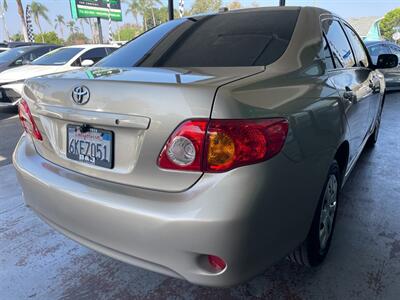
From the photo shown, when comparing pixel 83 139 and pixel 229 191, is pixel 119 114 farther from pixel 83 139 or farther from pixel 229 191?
pixel 229 191

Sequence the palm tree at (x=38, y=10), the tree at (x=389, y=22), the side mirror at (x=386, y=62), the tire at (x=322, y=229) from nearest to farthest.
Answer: the tire at (x=322, y=229)
the side mirror at (x=386, y=62)
the tree at (x=389, y=22)
the palm tree at (x=38, y=10)

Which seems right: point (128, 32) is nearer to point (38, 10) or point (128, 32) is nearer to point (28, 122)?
point (38, 10)

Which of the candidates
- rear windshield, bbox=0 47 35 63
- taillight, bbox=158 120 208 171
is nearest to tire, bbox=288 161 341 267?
taillight, bbox=158 120 208 171

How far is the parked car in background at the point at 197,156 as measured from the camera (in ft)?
4.90

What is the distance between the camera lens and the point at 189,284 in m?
2.22

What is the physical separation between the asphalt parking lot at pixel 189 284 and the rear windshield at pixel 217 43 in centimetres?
127

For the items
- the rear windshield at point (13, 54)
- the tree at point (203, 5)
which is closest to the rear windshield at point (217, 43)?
the rear windshield at point (13, 54)

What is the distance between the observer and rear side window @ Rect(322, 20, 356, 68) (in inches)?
101

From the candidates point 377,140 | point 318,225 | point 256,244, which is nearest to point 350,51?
point 318,225

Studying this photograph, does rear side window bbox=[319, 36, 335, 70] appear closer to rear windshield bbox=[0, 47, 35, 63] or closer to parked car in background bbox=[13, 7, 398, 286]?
parked car in background bbox=[13, 7, 398, 286]

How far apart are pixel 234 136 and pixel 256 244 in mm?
467

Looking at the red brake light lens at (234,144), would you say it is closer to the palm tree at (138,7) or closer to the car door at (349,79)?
the car door at (349,79)

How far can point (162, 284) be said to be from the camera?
7.29 feet

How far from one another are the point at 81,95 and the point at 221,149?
730 millimetres
